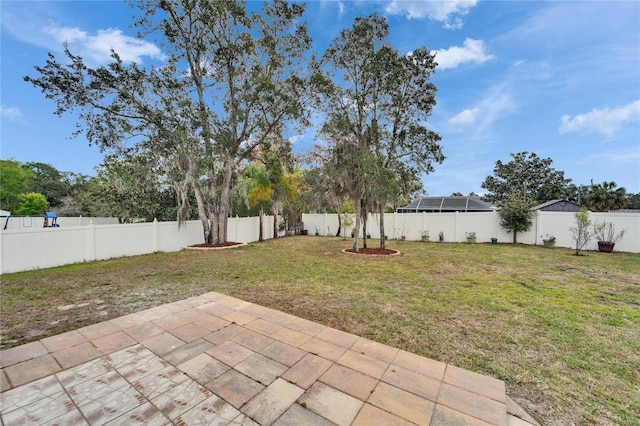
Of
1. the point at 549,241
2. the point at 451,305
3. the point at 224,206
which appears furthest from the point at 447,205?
the point at 451,305

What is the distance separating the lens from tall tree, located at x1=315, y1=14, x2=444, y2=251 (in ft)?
28.1

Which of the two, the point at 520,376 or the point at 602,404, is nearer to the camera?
the point at 602,404

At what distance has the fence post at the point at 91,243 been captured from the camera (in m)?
7.50

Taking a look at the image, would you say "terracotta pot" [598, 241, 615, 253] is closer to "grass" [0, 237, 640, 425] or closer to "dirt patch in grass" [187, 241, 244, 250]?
"grass" [0, 237, 640, 425]

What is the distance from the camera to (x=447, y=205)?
25453 millimetres

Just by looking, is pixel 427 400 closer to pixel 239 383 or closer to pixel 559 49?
pixel 239 383

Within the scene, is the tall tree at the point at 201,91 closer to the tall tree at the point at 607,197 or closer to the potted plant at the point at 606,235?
the potted plant at the point at 606,235

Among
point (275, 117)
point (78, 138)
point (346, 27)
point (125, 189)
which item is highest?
point (346, 27)

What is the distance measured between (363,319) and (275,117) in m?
9.41

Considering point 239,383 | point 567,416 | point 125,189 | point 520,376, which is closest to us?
point 567,416

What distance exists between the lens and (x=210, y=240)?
10.9 metres

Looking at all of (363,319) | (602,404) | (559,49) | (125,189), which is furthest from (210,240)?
(559,49)

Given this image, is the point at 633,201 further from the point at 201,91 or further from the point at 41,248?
the point at 41,248

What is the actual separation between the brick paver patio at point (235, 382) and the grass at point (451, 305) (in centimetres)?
39
